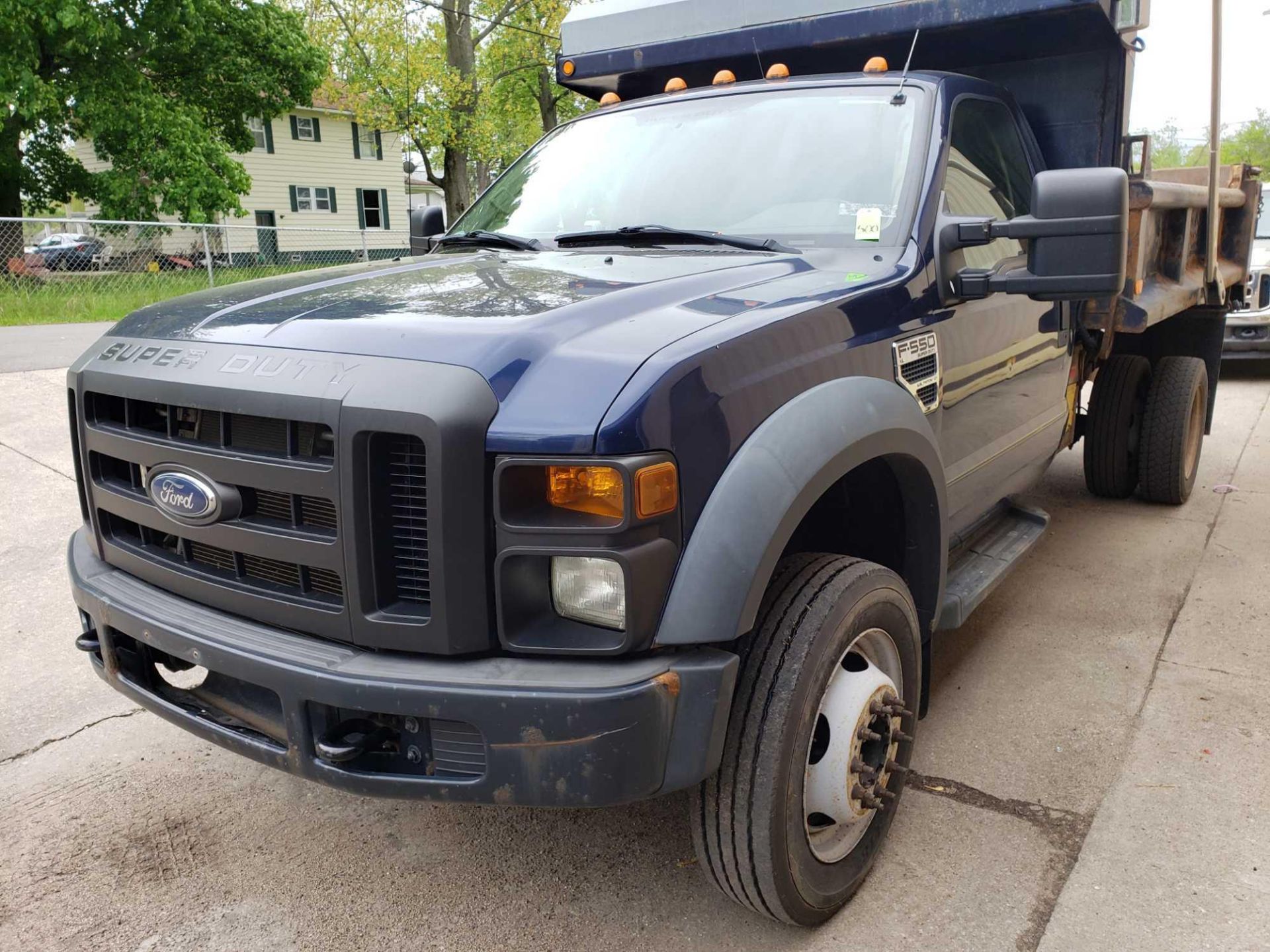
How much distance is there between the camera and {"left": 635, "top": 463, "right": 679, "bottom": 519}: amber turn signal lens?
1880 millimetres

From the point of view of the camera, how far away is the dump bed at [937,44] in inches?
151

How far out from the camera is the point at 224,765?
3.22m

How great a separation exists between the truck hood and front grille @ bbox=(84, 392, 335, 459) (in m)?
0.17

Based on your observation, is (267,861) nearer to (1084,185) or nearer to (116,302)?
(1084,185)

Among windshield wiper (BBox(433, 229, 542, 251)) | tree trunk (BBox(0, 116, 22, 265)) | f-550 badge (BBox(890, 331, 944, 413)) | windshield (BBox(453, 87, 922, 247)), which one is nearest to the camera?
f-550 badge (BBox(890, 331, 944, 413))

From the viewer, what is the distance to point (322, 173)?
37.1 metres

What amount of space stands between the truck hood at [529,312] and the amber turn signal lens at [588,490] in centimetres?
5

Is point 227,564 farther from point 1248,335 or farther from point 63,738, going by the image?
point 1248,335

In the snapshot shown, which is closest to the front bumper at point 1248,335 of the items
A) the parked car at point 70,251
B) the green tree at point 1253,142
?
the parked car at point 70,251

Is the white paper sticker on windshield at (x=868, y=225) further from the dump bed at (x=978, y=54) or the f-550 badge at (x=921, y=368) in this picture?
the dump bed at (x=978, y=54)

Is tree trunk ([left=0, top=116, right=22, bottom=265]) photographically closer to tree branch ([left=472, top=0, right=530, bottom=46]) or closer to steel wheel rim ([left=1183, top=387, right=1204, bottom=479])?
tree branch ([left=472, top=0, right=530, bottom=46])

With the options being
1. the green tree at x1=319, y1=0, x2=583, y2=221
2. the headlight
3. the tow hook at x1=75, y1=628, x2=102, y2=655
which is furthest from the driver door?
the green tree at x1=319, y1=0, x2=583, y2=221

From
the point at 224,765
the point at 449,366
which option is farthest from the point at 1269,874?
the point at 224,765

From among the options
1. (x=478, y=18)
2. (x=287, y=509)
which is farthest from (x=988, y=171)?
(x=478, y=18)
